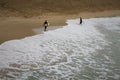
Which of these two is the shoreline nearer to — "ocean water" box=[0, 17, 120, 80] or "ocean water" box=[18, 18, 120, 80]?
"ocean water" box=[0, 17, 120, 80]

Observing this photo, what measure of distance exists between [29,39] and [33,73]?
7.16 m

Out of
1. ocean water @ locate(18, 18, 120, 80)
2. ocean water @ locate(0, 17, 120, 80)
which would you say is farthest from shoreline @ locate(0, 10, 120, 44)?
ocean water @ locate(18, 18, 120, 80)

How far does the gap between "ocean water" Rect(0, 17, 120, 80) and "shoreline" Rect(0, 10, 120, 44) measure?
3.81 m

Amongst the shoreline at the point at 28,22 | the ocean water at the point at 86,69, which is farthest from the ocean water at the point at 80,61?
the shoreline at the point at 28,22

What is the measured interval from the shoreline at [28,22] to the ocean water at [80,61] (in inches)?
150

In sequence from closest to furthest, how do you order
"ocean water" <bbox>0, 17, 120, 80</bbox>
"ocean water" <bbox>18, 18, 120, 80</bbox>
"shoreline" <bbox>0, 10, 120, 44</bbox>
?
"ocean water" <bbox>18, 18, 120, 80</bbox> → "ocean water" <bbox>0, 17, 120, 80</bbox> → "shoreline" <bbox>0, 10, 120, 44</bbox>

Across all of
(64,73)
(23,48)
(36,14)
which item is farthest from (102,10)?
(64,73)

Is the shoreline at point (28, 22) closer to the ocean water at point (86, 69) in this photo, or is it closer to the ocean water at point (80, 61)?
the ocean water at point (80, 61)

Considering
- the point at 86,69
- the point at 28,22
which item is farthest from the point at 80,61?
the point at 28,22

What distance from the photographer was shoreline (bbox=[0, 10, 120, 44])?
784 inches

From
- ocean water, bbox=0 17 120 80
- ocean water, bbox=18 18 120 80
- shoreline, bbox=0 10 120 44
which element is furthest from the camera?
shoreline, bbox=0 10 120 44

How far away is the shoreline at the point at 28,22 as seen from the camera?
19.9 meters

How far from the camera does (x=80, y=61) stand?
1374 centimetres

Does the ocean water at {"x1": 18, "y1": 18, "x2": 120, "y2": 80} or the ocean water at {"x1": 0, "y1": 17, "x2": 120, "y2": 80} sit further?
the ocean water at {"x1": 0, "y1": 17, "x2": 120, "y2": 80}
